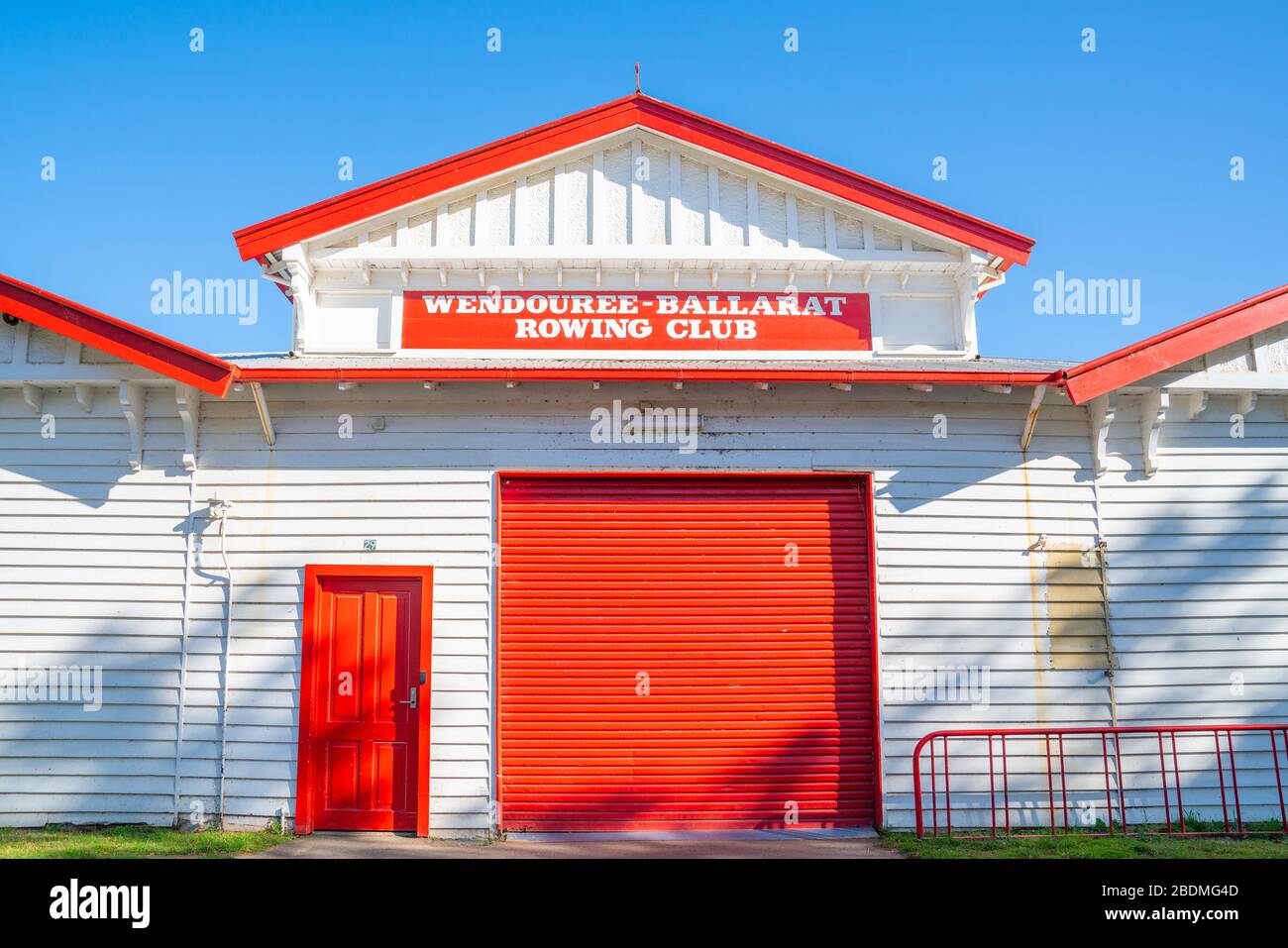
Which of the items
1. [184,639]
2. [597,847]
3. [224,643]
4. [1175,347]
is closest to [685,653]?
[597,847]

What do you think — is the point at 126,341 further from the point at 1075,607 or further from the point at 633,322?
the point at 1075,607

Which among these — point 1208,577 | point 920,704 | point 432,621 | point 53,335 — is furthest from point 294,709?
point 1208,577

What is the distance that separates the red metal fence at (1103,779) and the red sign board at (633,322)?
4679 mm

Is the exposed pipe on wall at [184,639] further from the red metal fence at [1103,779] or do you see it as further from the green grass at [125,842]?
the red metal fence at [1103,779]

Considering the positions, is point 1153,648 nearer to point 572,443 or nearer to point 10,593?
point 572,443

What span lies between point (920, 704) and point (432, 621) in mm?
5145

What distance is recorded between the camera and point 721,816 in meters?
10.1

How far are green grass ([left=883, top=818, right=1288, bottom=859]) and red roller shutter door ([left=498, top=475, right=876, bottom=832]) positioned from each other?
3.70ft

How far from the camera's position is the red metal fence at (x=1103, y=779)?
10.0 meters

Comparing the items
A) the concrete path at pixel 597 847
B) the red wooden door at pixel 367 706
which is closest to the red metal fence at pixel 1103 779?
the concrete path at pixel 597 847

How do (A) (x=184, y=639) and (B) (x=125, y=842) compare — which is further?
(A) (x=184, y=639)

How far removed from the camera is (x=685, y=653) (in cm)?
1046

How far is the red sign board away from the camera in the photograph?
11.2m

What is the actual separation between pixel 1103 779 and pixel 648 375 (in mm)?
A: 6291
